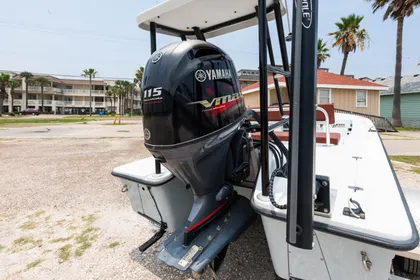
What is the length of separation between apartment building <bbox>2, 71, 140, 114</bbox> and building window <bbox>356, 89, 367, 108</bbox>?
5276 centimetres

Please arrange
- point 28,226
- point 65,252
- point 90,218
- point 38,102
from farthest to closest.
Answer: point 38,102, point 90,218, point 28,226, point 65,252

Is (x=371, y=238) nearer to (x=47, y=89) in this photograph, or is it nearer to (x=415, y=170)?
(x=415, y=170)

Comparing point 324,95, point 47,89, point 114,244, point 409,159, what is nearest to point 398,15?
point 324,95

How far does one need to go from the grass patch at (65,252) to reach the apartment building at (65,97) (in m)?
60.6

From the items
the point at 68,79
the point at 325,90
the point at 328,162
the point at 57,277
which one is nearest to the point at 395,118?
the point at 325,90

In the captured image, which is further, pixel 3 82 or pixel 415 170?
pixel 3 82

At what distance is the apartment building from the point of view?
2121 inches

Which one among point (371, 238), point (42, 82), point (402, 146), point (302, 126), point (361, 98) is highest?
point (42, 82)

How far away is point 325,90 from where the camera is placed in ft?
47.5

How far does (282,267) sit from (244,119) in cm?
101

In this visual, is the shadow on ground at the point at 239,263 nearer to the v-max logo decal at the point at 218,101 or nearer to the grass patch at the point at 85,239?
the grass patch at the point at 85,239

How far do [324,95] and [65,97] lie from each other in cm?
6065

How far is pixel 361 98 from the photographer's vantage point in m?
14.9

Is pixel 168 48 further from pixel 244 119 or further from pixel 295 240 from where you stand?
pixel 295 240
